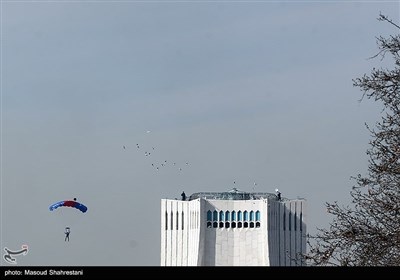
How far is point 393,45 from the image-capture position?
24203 millimetres
